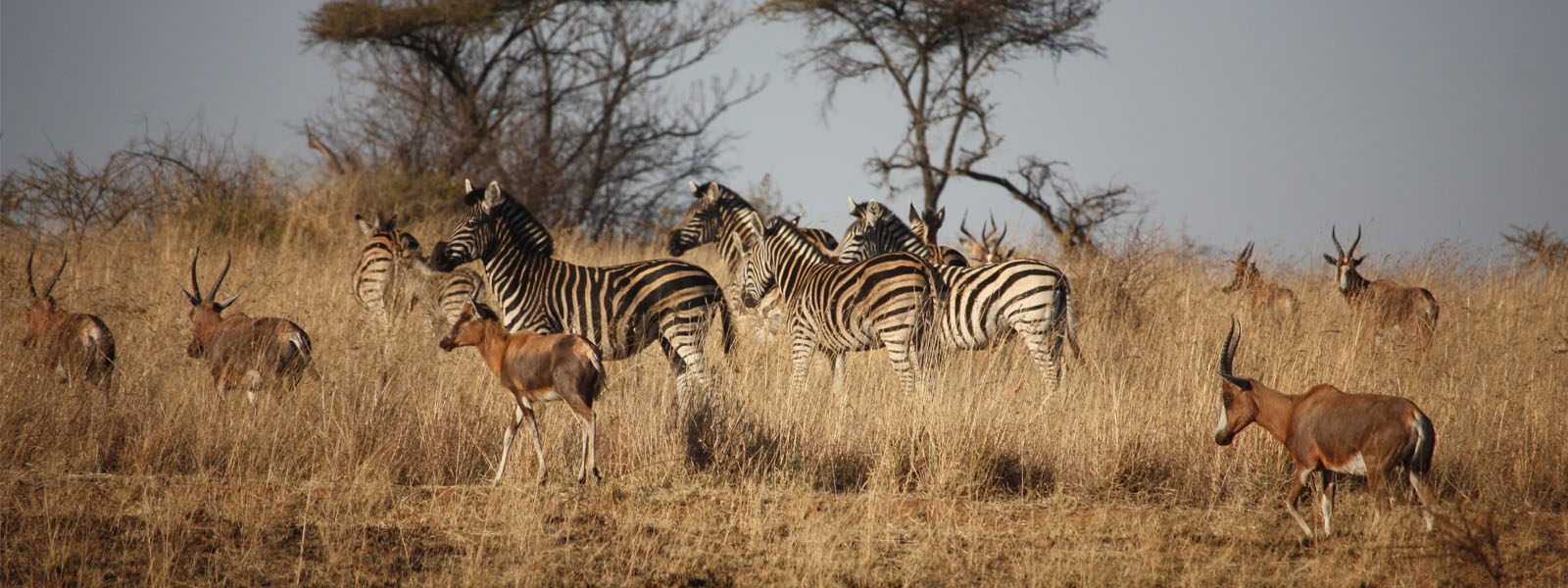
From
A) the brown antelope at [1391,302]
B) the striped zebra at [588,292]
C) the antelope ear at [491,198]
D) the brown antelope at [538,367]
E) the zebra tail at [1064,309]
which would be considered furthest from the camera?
the brown antelope at [1391,302]

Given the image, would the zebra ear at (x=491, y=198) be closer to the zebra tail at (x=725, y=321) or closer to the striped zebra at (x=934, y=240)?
the zebra tail at (x=725, y=321)

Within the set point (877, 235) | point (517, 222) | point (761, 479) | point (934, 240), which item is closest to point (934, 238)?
point (934, 240)

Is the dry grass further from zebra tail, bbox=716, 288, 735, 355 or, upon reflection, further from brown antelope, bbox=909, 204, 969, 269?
brown antelope, bbox=909, 204, 969, 269

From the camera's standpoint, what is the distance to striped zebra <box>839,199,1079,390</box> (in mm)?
7844

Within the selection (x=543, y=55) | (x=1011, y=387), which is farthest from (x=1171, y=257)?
(x=543, y=55)

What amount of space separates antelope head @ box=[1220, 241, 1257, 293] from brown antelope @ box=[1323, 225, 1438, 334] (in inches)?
47.1

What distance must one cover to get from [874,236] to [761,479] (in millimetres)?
4579

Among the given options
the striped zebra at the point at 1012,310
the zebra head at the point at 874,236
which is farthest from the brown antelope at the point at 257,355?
the zebra head at the point at 874,236

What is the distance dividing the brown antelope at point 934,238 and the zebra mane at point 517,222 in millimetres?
3594

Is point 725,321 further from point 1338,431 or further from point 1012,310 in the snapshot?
point 1338,431

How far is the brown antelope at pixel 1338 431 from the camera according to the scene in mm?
4219

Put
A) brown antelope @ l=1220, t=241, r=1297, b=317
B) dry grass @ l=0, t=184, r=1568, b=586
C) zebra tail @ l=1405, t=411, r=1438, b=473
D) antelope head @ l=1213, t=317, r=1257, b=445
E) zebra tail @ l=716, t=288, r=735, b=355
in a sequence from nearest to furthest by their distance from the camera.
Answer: zebra tail @ l=1405, t=411, r=1438, b=473 < dry grass @ l=0, t=184, r=1568, b=586 < antelope head @ l=1213, t=317, r=1257, b=445 < zebra tail @ l=716, t=288, r=735, b=355 < brown antelope @ l=1220, t=241, r=1297, b=317

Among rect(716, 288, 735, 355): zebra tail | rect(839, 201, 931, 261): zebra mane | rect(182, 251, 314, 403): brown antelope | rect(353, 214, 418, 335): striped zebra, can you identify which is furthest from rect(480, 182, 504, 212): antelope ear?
rect(839, 201, 931, 261): zebra mane

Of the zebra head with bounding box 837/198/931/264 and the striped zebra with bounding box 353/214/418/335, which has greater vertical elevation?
the zebra head with bounding box 837/198/931/264
